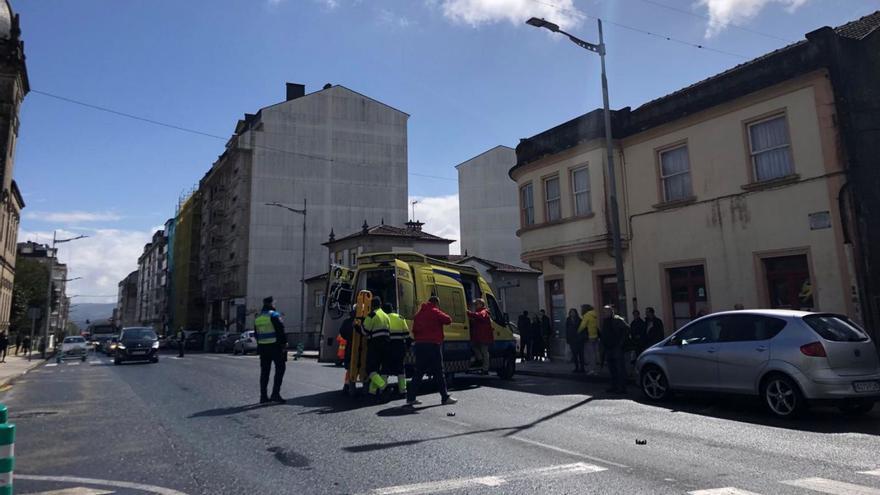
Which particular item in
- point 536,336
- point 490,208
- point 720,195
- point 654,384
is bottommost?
point 654,384

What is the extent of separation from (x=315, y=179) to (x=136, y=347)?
28.9 metres

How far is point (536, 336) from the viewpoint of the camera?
65.0ft

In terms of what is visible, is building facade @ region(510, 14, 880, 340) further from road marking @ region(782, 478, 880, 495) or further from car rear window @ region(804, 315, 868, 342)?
road marking @ region(782, 478, 880, 495)

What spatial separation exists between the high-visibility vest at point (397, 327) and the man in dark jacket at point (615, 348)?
4283 millimetres

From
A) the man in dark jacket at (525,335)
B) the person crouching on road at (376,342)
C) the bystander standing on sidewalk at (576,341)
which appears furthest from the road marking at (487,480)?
the man in dark jacket at (525,335)

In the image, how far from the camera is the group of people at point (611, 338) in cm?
1173

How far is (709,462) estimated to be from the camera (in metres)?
5.79

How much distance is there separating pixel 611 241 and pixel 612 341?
6300 mm

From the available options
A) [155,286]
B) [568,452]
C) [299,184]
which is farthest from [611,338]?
[155,286]

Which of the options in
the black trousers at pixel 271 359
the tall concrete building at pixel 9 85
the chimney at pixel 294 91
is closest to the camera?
the black trousers at pixel 271 359

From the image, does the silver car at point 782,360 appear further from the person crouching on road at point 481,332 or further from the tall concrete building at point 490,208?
the tall concrete building at point 490,208

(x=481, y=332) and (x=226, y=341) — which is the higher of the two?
(x=481, y=332)

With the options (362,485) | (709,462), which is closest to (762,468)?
(709,462)

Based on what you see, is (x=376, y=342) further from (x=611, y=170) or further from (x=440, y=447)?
(x=611, y=170)
